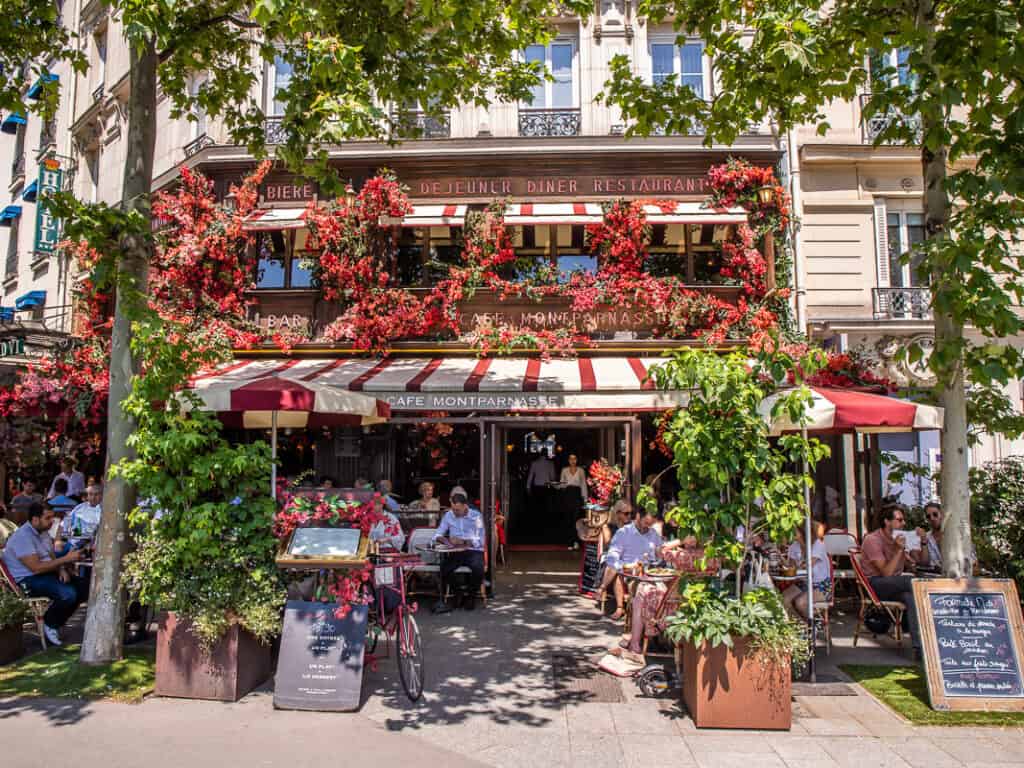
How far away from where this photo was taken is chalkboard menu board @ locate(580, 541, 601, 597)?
9.91 meters

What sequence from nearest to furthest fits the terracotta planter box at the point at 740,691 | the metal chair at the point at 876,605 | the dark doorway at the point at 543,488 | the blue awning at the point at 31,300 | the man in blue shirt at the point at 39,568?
the terracotta planter box at the point at 740,691, the man in blue shirt at the point at 39,568, the metal chair at the point at 876,605, the dark doorway at the point at 543,488, the blue awning at the point at 31,300

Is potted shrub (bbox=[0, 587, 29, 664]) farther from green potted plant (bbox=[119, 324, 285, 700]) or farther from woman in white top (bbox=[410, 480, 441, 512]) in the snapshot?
woman in white top (bbox=[410, 480, 441, 512])

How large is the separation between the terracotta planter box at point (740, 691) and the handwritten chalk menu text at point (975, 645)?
147cm

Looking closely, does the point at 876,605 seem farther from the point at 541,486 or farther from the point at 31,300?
the point at 31,300

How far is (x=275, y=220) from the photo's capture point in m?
12.8

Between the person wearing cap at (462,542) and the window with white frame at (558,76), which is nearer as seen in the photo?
the person wearing cap at (462,542)

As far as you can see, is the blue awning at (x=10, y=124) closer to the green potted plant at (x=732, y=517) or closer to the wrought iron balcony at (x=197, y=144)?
the wrought iron balcony at (x=197, y=144)

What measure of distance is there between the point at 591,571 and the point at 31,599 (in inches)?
258

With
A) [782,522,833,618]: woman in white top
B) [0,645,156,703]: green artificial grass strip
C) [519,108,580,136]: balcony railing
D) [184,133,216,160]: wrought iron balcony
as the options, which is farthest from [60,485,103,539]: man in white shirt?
[519,108,580,136]: balcony railing

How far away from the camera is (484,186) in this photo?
1325cm

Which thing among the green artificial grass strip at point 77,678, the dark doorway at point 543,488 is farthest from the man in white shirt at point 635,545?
the dark doorway at point 543,488

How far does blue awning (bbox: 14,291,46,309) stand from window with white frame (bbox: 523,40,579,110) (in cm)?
1373

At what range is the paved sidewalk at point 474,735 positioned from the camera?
16.0 ft

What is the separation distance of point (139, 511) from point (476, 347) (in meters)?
6.98
